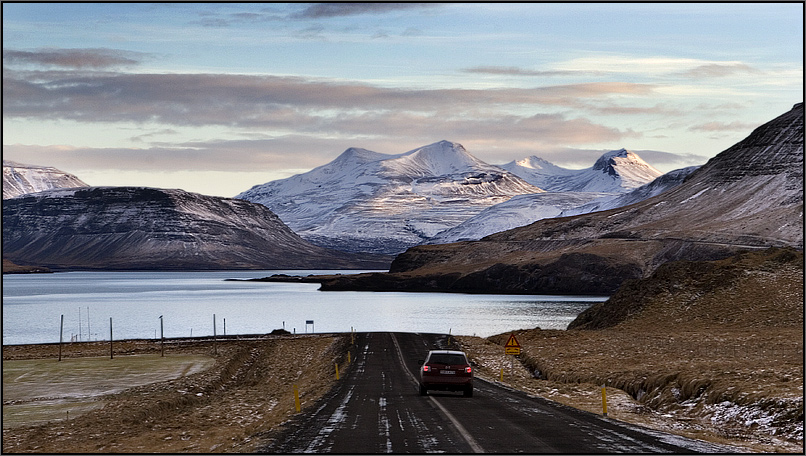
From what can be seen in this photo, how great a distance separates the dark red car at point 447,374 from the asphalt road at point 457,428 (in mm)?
548

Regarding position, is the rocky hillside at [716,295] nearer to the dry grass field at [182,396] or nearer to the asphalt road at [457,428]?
the dry grass field at [182,396]

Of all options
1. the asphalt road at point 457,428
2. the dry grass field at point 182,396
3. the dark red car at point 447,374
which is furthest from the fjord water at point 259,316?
the asphalt road at point 457,428

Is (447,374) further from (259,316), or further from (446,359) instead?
(259,316)

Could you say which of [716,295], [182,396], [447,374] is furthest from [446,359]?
[716,295]

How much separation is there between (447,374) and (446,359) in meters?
0.68

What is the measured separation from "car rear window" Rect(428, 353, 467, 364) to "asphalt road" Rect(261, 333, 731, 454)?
1384 millimetres

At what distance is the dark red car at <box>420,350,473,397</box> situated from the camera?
34.4 meters

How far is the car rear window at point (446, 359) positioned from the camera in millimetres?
34844

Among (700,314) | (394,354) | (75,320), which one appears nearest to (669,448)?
(394,354)

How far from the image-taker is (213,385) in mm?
50844

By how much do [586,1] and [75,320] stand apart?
118190mm

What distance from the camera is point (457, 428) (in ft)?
78.3

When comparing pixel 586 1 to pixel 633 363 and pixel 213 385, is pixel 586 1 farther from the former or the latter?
pixel 213 385

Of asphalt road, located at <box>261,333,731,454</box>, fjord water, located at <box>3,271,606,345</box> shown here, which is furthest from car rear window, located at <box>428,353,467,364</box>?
fjord water, located at <box>3,271,606,345</box>
